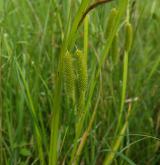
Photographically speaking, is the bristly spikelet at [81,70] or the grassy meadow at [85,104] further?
the grassy meadow at [85,104]

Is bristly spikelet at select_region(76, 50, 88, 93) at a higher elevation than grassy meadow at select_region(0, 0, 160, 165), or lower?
higher

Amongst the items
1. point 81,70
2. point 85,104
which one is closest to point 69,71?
point 81,70

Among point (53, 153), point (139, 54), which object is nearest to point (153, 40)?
point (139, 54)

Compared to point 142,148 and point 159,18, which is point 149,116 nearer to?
point 142,148

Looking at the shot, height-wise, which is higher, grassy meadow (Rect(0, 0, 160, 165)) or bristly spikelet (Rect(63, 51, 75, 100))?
bristly spikelet (Rect(63, 51, 75, 100))

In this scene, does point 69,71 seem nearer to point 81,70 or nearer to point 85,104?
point 81,70

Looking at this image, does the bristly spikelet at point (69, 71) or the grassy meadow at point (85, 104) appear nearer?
the bristly spikelet at point (69, 71)

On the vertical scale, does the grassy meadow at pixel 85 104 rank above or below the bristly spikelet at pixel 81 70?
below

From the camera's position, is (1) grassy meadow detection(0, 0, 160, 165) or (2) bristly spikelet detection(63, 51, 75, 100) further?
(1) grassy meadow detection(0, 0, 160, 165)
